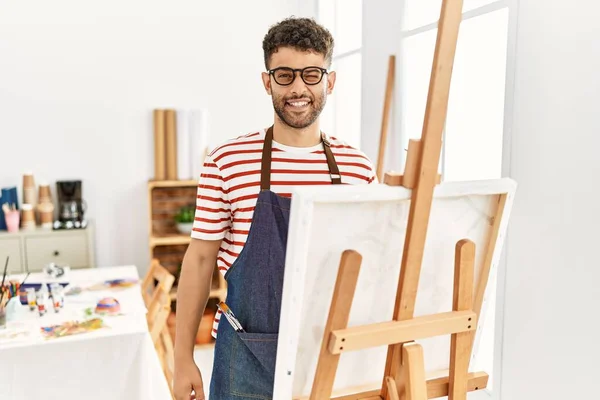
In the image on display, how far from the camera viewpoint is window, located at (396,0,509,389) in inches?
76.9

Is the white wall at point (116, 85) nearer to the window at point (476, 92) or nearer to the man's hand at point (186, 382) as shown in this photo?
the window at point (476, 92)

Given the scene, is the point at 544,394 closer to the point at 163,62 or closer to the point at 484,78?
the point at 484,78

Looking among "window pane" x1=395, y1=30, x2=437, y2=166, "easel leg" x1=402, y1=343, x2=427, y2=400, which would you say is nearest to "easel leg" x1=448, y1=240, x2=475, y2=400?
"easel leg" x1=402, y1=343, x2=427, y2=400

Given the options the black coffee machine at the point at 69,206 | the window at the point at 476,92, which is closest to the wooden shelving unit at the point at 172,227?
Answer: the black coffee machine at the point at 69,206

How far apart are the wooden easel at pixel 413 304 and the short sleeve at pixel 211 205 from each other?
0.47 m

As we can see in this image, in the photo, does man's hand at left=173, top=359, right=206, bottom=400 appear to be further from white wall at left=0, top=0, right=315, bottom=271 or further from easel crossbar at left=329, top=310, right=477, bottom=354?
white wall at left=0, top=0, right=315, bottom=271

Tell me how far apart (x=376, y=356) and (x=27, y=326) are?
1.60 metres

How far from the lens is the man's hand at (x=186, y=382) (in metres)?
1.32

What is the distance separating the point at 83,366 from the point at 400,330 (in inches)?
52.5

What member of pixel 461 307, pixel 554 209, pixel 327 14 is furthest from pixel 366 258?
pixel 327 14

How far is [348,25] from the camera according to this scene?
3.31 meters

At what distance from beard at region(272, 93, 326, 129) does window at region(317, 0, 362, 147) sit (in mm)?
1964

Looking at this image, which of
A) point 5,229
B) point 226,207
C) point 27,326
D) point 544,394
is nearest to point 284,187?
point 226,207

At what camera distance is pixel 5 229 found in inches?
136
